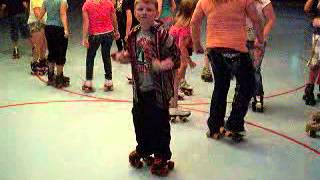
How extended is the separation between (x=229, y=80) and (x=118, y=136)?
1.37 meters

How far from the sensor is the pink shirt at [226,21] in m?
4.28

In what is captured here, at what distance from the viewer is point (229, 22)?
4.33 meters

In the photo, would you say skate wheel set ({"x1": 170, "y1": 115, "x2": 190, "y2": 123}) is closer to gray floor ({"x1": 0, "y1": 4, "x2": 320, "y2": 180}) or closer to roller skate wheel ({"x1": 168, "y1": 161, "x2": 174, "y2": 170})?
gray floor ({"x1": 0, "y1": 4, "x2": 320, "y2": 180})

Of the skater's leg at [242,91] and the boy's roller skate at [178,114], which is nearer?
the skater's leg at [242,91]

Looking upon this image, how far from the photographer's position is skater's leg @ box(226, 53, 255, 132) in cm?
447

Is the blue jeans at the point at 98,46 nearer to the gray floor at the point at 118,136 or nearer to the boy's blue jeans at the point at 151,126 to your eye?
the gray floor at the point at 118,136

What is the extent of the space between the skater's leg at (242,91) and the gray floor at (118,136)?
0.20 m

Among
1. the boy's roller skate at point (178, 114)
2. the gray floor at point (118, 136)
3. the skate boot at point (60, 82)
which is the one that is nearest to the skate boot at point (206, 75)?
the gray floor at point (118, 136)

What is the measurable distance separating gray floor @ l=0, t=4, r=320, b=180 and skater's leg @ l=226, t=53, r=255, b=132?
201 millimetres

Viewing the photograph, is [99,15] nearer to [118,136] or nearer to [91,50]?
[91,50]

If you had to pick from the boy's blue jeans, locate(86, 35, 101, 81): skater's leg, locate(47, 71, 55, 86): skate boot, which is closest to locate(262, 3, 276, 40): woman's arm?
the boy's blue jeans

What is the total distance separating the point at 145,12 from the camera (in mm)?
3682

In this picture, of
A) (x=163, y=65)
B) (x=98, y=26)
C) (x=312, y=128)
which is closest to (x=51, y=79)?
(x=98, y=26)

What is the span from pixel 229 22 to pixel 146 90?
113cm
